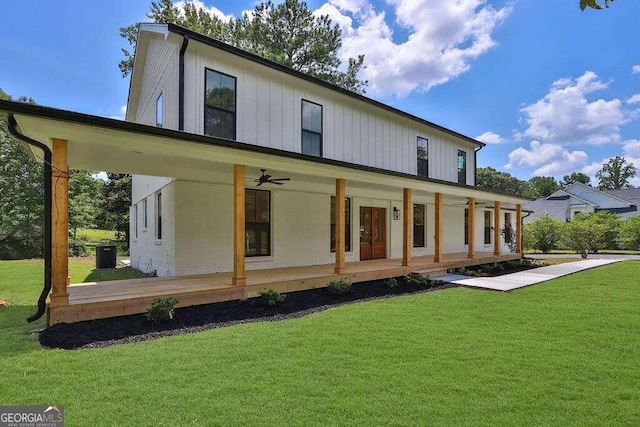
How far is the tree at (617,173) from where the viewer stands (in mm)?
59094

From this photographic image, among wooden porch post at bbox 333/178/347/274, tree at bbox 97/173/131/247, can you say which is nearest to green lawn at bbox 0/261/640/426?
wooden porch post at bbox 333/178/347/274

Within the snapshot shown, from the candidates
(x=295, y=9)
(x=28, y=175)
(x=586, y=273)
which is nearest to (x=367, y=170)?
(x=586, y=273)

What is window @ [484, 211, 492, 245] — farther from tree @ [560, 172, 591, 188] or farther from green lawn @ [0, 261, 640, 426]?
tree @ [560, 172, 591, 188]

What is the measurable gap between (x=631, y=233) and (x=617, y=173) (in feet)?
152

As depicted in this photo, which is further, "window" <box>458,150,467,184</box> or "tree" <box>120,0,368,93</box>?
"tree" <box>120,0,368,93</box>

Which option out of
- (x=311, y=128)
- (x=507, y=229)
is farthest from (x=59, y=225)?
(x=507, y=229)

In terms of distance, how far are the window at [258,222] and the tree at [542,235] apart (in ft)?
74.9

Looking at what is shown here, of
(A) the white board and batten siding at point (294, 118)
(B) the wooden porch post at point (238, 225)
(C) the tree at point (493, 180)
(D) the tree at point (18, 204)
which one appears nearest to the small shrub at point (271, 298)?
(B) the wooden porch post at point (238, 225)

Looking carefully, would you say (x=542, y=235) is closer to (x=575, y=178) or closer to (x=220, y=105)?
(x=220, y=105)

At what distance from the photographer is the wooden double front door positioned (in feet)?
40.9

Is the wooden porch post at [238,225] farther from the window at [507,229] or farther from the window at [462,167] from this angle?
the window at [507,229]

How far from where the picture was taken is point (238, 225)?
6.77 m

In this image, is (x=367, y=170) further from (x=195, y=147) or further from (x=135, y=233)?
(x=135, y=233)

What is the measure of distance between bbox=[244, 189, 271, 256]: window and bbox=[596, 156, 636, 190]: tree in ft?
233
